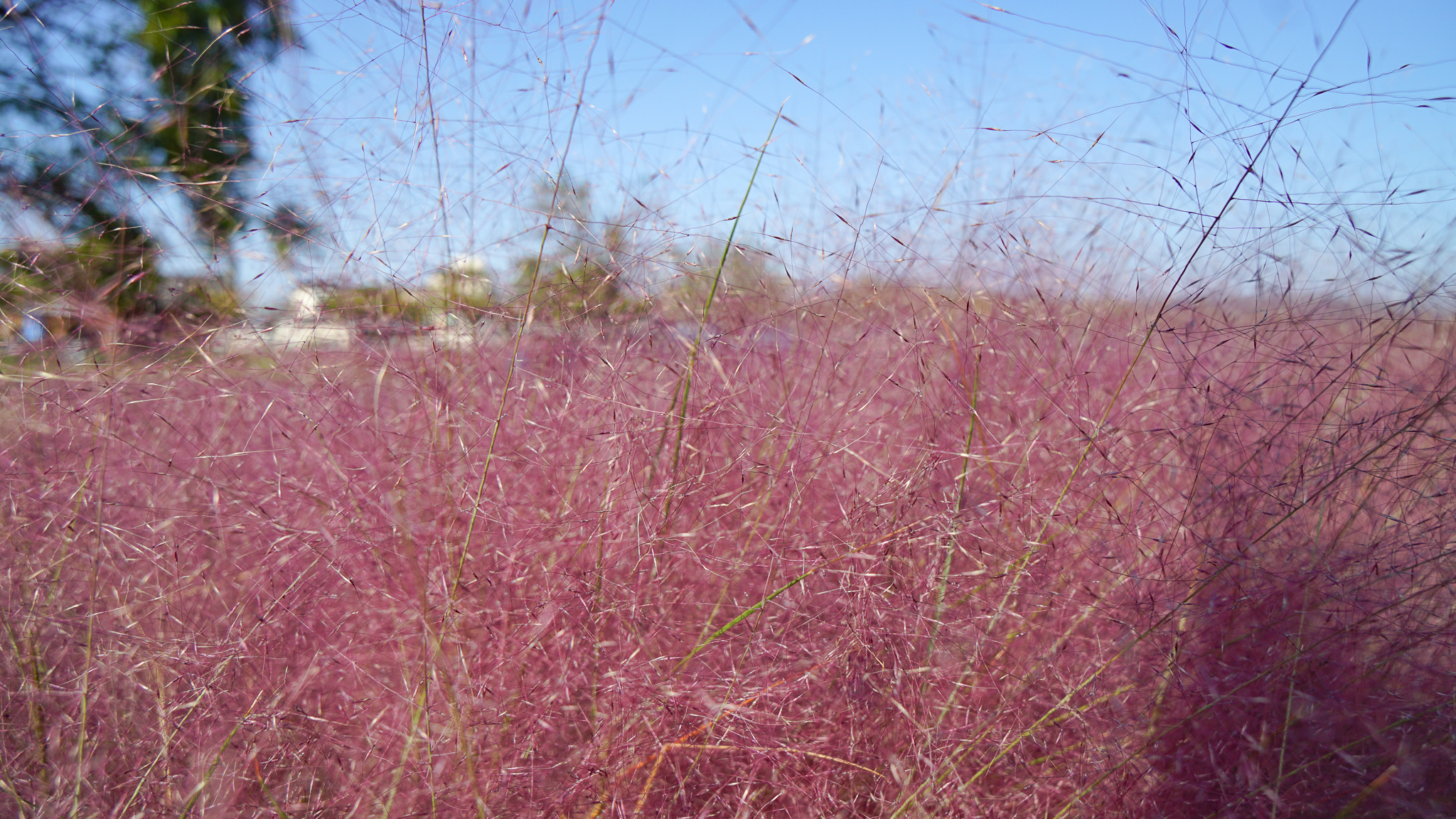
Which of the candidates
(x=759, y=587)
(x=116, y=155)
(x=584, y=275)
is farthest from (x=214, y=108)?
(x=759, y=587)

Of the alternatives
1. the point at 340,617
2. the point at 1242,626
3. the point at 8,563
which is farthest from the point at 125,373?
the point at 1242,626

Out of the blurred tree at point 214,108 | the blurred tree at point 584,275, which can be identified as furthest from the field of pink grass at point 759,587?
the blurred tree at point 214,108

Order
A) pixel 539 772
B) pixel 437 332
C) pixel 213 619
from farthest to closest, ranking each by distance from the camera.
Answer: pixel 437 332 < pixel 213 619 < pixel 539 772

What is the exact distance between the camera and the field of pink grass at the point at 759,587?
34.5 inches

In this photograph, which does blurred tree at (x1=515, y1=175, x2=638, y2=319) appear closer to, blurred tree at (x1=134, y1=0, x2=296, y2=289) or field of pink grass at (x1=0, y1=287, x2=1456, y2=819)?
field of pink grass at (x1=0, y1=287, x2=1456, y2=819)

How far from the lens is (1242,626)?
0.93m

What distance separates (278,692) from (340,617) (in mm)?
112

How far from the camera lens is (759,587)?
3.24ft

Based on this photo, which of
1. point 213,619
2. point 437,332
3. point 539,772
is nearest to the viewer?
point 539,772

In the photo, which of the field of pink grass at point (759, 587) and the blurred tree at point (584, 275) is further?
the blurred tree at point (584, 275)

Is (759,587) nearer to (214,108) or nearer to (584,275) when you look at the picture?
(584,275)

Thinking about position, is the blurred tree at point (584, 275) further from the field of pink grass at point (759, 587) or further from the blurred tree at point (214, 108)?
the blurred tree at point (214, 108)

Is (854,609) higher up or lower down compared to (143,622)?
higher up

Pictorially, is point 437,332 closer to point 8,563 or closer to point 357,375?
point 357,375
